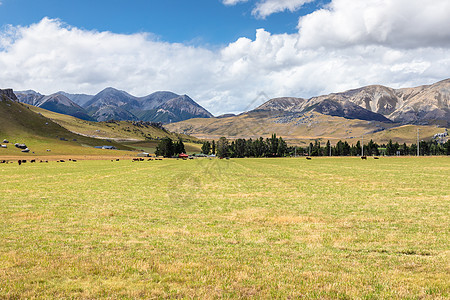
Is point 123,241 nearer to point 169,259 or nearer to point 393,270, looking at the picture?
point 169,259

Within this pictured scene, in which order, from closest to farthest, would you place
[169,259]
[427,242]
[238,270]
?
[238,270]
[169,259]
[427,242]

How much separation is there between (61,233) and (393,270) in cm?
1448

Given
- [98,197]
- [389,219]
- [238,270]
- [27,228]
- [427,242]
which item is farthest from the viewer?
[98,197]

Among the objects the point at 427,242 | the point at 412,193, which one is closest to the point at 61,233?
the point at 427,242

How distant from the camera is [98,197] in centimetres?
2908

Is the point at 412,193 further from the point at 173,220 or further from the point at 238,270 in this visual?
the point at 238,270

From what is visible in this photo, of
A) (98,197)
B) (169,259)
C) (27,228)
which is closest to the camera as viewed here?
(169,259)

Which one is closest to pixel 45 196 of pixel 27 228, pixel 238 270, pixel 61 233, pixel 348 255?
pixel 27 228

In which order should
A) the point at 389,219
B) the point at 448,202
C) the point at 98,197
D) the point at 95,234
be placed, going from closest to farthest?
the point at 95,234 < the point at 389,219 < the point at 448,202 < the point at 98,197

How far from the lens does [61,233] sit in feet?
51.7

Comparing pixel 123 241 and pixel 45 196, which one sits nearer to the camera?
pixel 123 241

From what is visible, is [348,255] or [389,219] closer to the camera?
[348,255]

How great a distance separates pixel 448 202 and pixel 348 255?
17412mm

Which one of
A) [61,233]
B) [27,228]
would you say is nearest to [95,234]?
[61,233]
